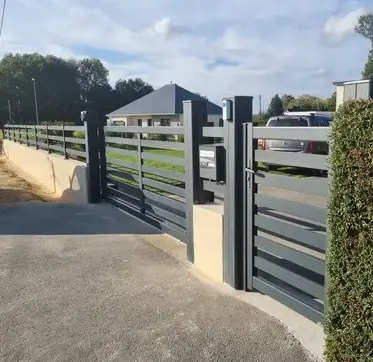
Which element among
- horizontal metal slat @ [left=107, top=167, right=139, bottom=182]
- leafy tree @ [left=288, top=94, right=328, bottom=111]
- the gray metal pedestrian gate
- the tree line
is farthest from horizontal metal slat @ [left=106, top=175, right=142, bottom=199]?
the tree line

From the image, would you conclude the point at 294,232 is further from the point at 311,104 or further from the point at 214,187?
the point at 311,104

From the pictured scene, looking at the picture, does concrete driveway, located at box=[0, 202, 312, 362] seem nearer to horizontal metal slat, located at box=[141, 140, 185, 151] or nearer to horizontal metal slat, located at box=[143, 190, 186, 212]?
horizontal metal slat, located at box=[143, 190, 186, 212]

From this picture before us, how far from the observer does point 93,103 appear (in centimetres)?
6900

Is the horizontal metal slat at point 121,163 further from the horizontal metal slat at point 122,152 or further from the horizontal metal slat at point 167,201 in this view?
the horizontal metal slat at point 167,201

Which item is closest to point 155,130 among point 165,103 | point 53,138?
point 53,138

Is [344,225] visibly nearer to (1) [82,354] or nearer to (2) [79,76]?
(1) [82,354]

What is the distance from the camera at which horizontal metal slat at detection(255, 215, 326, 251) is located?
268 cm

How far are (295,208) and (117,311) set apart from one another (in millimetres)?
1591

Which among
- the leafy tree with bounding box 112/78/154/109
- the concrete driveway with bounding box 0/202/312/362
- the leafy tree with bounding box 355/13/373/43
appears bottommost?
the concrete driveway with bounding box 0/202/312/362

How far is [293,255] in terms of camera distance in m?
2.98

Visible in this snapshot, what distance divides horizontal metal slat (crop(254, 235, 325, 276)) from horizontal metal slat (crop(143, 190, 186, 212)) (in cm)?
149

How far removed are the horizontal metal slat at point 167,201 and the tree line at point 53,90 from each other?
59937 mm

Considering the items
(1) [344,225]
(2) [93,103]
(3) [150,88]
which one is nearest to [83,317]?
(1) [344,225]

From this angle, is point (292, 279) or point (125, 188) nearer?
point (292, 279)
